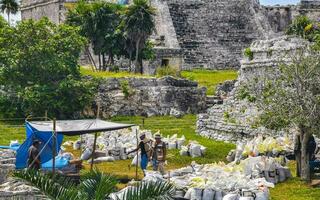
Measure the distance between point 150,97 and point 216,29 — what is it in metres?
15.3

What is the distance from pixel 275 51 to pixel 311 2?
29.7 metres

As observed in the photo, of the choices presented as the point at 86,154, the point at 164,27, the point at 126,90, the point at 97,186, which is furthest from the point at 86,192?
the point at 164,27

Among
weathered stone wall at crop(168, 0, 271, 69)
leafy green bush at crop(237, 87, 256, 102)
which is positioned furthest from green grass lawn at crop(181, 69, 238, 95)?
leafy green bush at crop(237, 87, 256, 102)

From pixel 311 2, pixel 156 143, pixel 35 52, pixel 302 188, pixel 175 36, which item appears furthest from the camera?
pixel 311 2

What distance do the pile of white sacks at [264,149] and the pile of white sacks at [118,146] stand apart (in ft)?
4.32

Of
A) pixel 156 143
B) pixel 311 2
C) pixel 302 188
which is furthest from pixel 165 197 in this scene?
pixel 311 2

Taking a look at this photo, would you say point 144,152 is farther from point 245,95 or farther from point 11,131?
point 11,131

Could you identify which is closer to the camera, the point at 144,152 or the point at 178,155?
the point at 144,152

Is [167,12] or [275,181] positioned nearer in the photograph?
[275,181]

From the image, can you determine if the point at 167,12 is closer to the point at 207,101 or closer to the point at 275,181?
the point at 207,101

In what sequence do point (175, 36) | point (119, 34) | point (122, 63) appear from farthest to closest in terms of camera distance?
point (175, 36) → point (122, 63) → point (119, 34)

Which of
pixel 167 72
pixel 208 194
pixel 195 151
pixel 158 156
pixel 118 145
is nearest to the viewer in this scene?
pixel 208 194

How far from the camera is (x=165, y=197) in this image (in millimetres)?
10922

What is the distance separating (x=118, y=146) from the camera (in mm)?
22531
